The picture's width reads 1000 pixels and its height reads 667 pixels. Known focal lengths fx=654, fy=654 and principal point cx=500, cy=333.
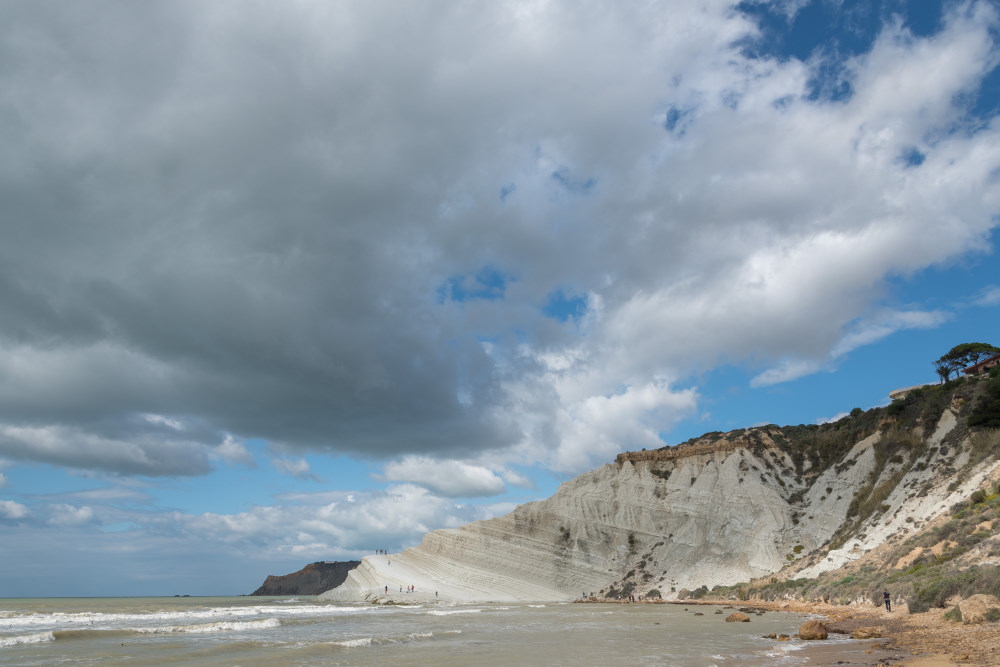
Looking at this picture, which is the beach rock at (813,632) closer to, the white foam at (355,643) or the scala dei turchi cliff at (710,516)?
the white foam at (355,643)

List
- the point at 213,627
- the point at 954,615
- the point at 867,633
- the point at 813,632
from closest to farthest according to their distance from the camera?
the point at 954,615 < the point at 867,633 < the point at 813,632 < the point at 213,627

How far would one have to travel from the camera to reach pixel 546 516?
61625 millimetres

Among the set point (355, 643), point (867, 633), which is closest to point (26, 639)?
point (355, 643)

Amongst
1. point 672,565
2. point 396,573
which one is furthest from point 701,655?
point 396,573

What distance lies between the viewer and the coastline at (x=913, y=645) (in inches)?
469

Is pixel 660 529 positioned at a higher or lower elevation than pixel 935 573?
higher

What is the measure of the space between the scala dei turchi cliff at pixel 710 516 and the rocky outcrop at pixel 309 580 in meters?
107

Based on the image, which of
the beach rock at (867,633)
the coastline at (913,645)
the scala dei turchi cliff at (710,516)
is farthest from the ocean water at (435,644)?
the scala dei turchi cliff at (710,516)

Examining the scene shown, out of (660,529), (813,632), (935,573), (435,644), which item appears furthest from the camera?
(660,529)

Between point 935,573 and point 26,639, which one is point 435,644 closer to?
point 26,639

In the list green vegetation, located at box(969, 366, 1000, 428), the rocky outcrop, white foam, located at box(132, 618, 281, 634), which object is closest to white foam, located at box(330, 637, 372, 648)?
white foam, located at box(132, 618, 281, 634)

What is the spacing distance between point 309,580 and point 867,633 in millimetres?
173463

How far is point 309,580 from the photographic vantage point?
170m

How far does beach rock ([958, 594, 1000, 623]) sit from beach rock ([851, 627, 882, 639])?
2.02 metres
